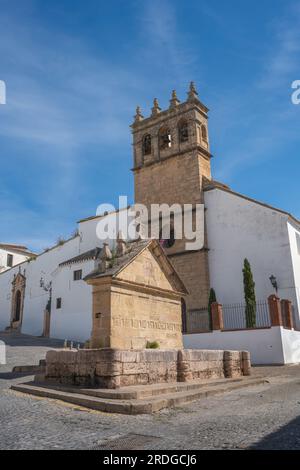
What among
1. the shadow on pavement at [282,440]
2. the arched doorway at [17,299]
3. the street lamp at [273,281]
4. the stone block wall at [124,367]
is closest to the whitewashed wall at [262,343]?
the street lamp at [273,281]

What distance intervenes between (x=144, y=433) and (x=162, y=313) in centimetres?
549

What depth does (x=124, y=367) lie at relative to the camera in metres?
6.84

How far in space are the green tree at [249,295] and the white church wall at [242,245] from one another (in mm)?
793

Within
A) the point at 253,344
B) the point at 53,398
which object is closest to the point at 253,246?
the point at 253,344

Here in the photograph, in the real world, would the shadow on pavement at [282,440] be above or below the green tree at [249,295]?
below

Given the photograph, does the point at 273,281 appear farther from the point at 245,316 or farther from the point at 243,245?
the point at 243,245

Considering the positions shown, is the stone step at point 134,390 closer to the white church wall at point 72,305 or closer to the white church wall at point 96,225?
the white church wall at point 72,305

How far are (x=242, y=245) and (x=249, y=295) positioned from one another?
3.08 metres

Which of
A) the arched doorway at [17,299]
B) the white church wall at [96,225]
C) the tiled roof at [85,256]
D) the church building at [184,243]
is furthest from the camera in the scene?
the arched doorway at [17,299]

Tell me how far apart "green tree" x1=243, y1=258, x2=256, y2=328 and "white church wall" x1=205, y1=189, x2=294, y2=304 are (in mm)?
793

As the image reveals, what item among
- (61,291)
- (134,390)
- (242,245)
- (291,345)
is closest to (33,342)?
(61,291)

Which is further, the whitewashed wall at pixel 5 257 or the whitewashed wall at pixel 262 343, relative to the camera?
the whitewashed wall at pixel 5 257

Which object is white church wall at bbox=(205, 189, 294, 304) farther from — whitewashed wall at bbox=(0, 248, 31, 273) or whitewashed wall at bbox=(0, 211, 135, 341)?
whitewashed wall at bbox=(0, 248, 31, 273)

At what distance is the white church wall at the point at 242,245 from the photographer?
19.6 meters
